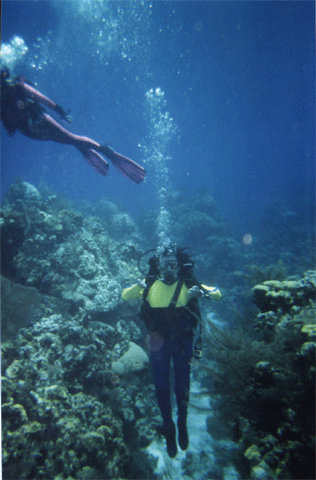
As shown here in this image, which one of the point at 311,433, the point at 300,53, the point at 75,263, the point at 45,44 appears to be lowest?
the point at 311,433

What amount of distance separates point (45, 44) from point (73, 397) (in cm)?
2094

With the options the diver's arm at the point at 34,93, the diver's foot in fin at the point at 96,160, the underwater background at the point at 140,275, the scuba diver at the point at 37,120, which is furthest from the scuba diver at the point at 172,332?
the diver's arm at the point at 34,93

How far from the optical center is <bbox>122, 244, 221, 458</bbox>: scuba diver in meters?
3.50

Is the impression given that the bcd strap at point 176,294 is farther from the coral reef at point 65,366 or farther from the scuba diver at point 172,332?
the coral reef at point 65,366

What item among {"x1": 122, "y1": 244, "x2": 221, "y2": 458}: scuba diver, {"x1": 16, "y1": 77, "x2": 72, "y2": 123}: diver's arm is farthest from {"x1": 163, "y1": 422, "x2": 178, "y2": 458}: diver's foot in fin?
{"x1": 16, "y1": 77, "x2": 72, "y2": 123}: diver's arm

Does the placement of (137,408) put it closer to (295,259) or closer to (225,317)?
(225,317)

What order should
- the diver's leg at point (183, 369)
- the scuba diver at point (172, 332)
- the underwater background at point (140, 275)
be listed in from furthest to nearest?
the diver's leg at point (183, 369) → the scuba diver at point (172, 332) → the underwater background at point (140, 275)

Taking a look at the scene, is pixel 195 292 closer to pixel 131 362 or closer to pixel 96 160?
pixel 131 362

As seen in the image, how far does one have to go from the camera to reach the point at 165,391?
3.60 m

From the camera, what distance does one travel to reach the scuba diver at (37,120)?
4336 mm

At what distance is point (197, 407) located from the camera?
469cm

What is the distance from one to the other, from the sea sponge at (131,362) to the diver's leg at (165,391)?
1058mm

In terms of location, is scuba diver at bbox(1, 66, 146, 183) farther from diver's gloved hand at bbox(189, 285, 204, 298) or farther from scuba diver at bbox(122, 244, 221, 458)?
diver's gloved hand at bbox(189, 285, 204, 298)

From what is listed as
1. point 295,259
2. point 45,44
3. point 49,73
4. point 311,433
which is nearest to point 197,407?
point 311,433
